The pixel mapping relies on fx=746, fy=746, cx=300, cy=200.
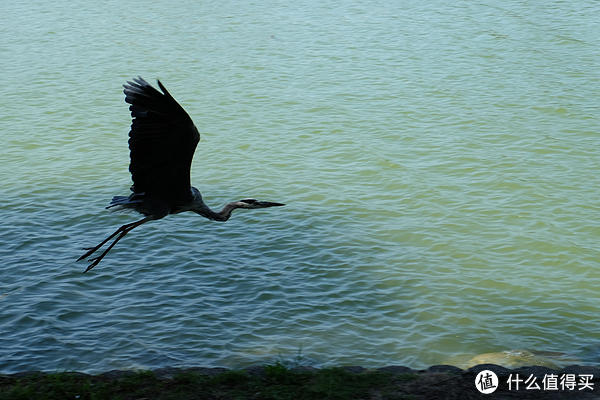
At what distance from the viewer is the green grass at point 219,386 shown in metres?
6.38

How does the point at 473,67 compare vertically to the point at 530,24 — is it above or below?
below

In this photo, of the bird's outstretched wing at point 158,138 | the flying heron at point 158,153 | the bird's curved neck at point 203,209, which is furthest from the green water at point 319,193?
the bird's outstretched wing at point 158,138

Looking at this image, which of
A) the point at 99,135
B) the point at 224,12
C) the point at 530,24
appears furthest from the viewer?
the point at 224,12

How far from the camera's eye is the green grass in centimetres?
638

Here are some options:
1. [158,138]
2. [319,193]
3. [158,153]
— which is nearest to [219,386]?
[158,153]

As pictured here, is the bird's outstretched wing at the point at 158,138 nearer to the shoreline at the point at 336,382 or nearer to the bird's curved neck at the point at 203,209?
the bird's curved neck at the point at 203,209

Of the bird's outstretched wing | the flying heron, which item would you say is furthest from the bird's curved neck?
the bird's outstretched wing

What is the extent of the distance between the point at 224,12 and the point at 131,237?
17.0 m

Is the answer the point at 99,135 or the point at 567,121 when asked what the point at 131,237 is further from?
the point at 567,121

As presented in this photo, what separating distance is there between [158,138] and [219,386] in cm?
224

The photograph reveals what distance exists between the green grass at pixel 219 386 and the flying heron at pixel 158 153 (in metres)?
1.10

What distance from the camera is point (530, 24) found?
2448cm

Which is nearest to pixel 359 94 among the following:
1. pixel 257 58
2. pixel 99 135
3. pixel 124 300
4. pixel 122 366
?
pixel 257 58

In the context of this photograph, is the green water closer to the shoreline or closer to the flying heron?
the shoreline
